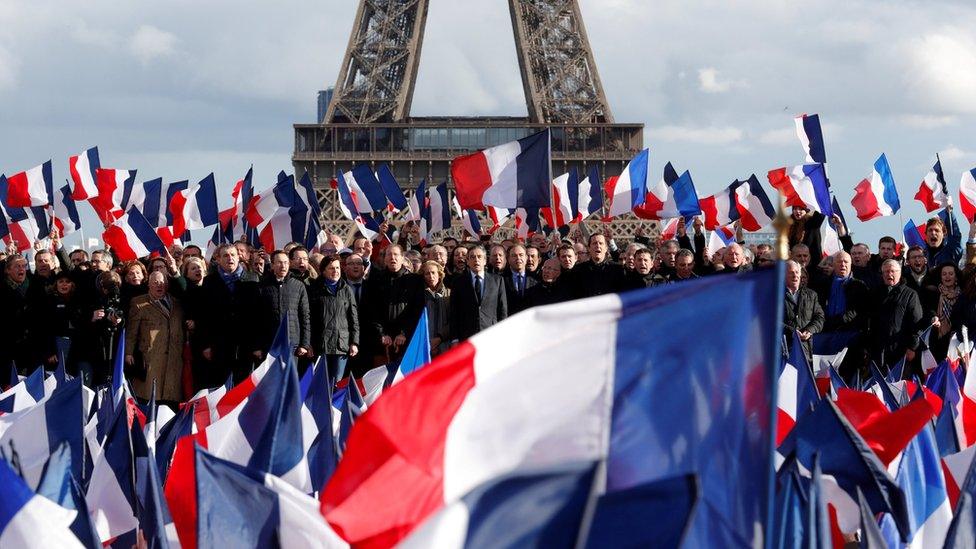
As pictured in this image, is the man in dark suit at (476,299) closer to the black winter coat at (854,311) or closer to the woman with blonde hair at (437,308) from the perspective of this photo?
the woman with blonde hair at (437,308)

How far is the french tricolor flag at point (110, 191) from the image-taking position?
19125 millimetres

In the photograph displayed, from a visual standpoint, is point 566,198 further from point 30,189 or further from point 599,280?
point 599,280

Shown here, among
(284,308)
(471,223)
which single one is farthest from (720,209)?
(284,308)

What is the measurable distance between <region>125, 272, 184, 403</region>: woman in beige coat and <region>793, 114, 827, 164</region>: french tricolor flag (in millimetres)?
7057

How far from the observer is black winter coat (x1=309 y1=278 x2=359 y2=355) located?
10.4 m

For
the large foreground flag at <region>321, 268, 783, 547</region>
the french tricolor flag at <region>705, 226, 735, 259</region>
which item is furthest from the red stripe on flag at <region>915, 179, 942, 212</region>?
the large foreground flag at <region>321, 268, 783, 547</region>

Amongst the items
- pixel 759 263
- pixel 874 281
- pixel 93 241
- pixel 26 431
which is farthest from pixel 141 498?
pixel 93 241

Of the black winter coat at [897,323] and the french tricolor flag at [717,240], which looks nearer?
the black winter coat at [897,323]

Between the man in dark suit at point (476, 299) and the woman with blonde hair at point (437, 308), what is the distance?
0.57 ft

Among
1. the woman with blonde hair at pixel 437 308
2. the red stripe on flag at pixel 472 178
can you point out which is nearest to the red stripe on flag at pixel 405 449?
the woman with blonde hair at pixel 437 308

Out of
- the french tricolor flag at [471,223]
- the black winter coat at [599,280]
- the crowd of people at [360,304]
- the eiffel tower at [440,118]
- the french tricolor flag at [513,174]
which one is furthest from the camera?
the eiffel tower at [440,118]

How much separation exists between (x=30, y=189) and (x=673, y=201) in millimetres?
7579

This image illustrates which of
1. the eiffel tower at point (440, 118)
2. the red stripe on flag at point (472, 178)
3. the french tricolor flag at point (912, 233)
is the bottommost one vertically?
the french tricolor flag at point (912, 233)

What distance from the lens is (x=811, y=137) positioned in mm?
15055
